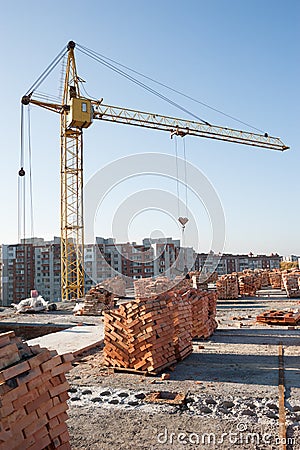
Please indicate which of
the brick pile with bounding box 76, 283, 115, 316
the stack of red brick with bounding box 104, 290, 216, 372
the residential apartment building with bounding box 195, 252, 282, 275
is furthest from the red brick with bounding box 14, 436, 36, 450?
the residential apartment building with bounding box 195, 252, 282, 275

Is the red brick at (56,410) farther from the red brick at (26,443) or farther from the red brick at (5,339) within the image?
the red brick at (5,339)

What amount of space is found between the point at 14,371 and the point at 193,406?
234cm

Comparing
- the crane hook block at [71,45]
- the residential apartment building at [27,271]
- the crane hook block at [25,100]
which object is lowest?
the residential apartment building at [27,271]

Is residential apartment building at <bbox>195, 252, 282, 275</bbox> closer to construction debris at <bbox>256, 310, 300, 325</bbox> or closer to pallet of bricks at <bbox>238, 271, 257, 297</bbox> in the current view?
pallet of bricks at <bbox>238, 271, 257, 297</bbox>

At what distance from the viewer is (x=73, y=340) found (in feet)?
28.1

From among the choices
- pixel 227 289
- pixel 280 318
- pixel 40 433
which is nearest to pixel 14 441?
Answer: pixel 40 433

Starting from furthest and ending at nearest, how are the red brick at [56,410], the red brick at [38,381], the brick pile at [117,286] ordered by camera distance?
the brick pile at [117,286] → the red brick at [56,410] → the red brick at [38,381]

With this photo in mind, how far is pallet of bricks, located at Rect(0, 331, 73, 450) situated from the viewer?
2.72m

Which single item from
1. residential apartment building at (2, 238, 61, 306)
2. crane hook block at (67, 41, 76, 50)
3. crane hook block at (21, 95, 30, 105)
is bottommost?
residential apartment building at (2, 238, 61, 306)

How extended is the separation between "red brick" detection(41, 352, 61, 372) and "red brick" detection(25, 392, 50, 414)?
19 cm

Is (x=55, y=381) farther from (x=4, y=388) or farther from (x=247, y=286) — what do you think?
(x=247, y=286)

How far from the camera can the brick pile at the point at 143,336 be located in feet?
19.7

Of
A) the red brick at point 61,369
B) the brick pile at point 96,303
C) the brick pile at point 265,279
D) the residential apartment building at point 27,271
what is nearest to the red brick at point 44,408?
the red brick at point 61,369

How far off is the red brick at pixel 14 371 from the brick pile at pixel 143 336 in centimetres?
318
